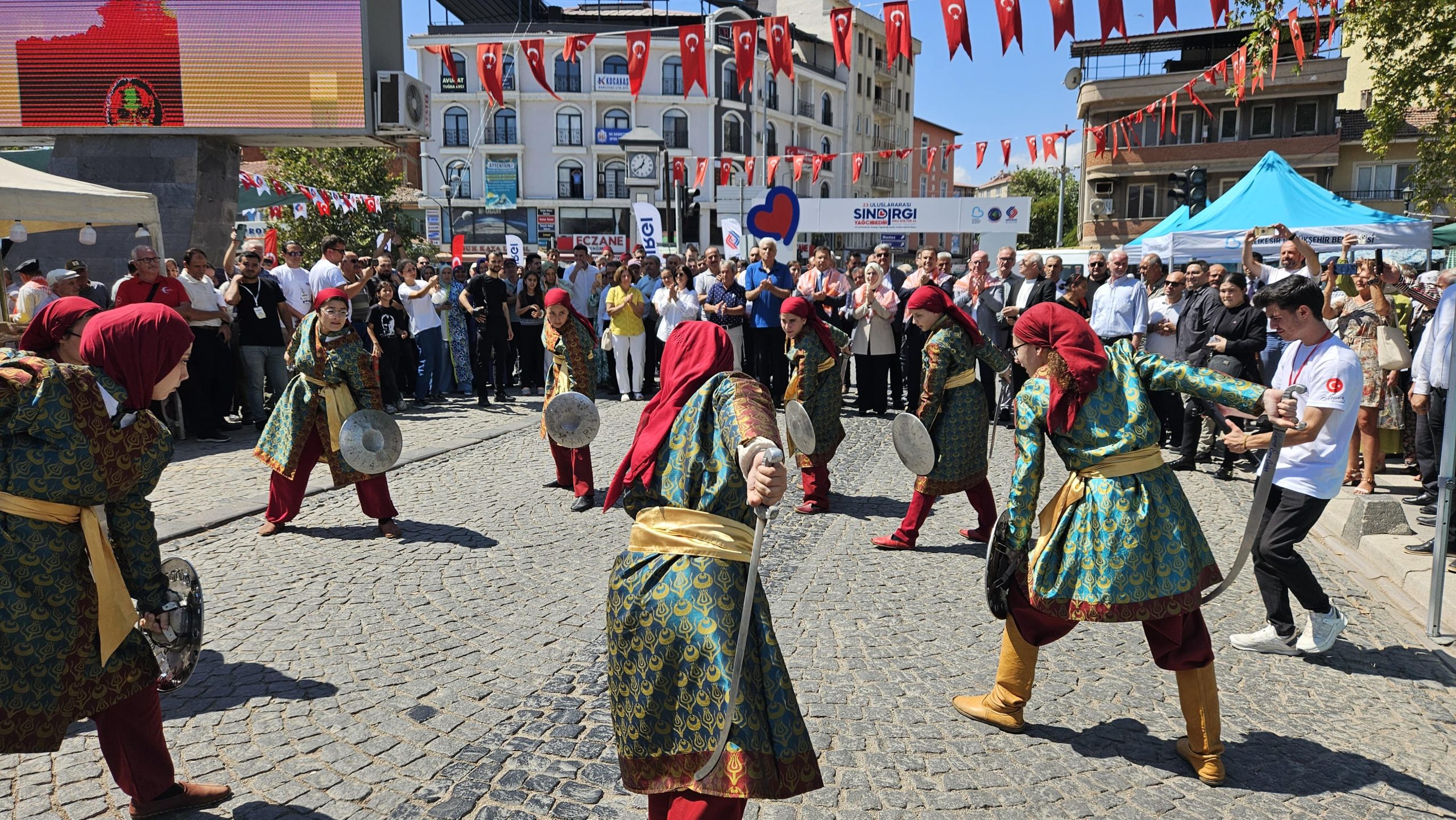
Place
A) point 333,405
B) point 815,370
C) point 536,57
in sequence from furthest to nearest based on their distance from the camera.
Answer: point 536,57, point 815,370, point 333,405

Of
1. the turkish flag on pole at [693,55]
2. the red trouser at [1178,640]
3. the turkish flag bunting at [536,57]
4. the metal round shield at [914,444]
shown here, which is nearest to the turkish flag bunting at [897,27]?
the turkish flag on pole at [693,55]

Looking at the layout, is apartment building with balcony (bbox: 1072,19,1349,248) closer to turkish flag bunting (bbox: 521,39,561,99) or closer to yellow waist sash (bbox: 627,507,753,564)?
turkish flag bunting (bbox: 521,39,561,99)

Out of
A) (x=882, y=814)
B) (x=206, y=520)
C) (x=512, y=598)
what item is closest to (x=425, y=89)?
(x=206, y=520)

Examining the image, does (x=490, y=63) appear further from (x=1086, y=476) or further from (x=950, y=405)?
(x=1086, y=476)

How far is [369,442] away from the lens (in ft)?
22.0

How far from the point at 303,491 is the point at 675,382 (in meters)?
A: 5.38

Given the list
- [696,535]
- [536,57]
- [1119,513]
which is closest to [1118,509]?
[1119,513]

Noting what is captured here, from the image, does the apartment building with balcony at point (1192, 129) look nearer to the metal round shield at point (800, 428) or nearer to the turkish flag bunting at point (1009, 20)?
the turkish flag bunting at point (1009, 20)

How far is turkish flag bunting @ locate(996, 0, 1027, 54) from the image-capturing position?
11.2 m

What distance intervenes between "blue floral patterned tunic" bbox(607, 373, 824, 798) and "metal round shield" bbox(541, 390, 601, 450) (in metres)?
3.41

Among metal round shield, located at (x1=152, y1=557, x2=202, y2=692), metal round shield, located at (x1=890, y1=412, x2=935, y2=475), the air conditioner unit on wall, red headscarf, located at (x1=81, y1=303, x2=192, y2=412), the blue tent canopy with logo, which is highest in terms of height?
the air conditioner unit on wall

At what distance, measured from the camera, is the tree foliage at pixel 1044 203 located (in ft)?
273

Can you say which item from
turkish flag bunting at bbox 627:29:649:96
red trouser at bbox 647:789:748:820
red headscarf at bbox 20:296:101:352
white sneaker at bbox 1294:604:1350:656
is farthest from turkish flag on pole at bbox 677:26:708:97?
red trouser at bbox 647:789:748:820

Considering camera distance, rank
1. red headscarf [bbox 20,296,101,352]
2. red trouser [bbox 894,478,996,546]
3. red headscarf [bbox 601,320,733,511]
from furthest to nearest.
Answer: red trouser [bbox 894,478,996,546] < red headscarf [bbox 20,296,101,352] < red headscarf [bbox 601,320,733,511]
